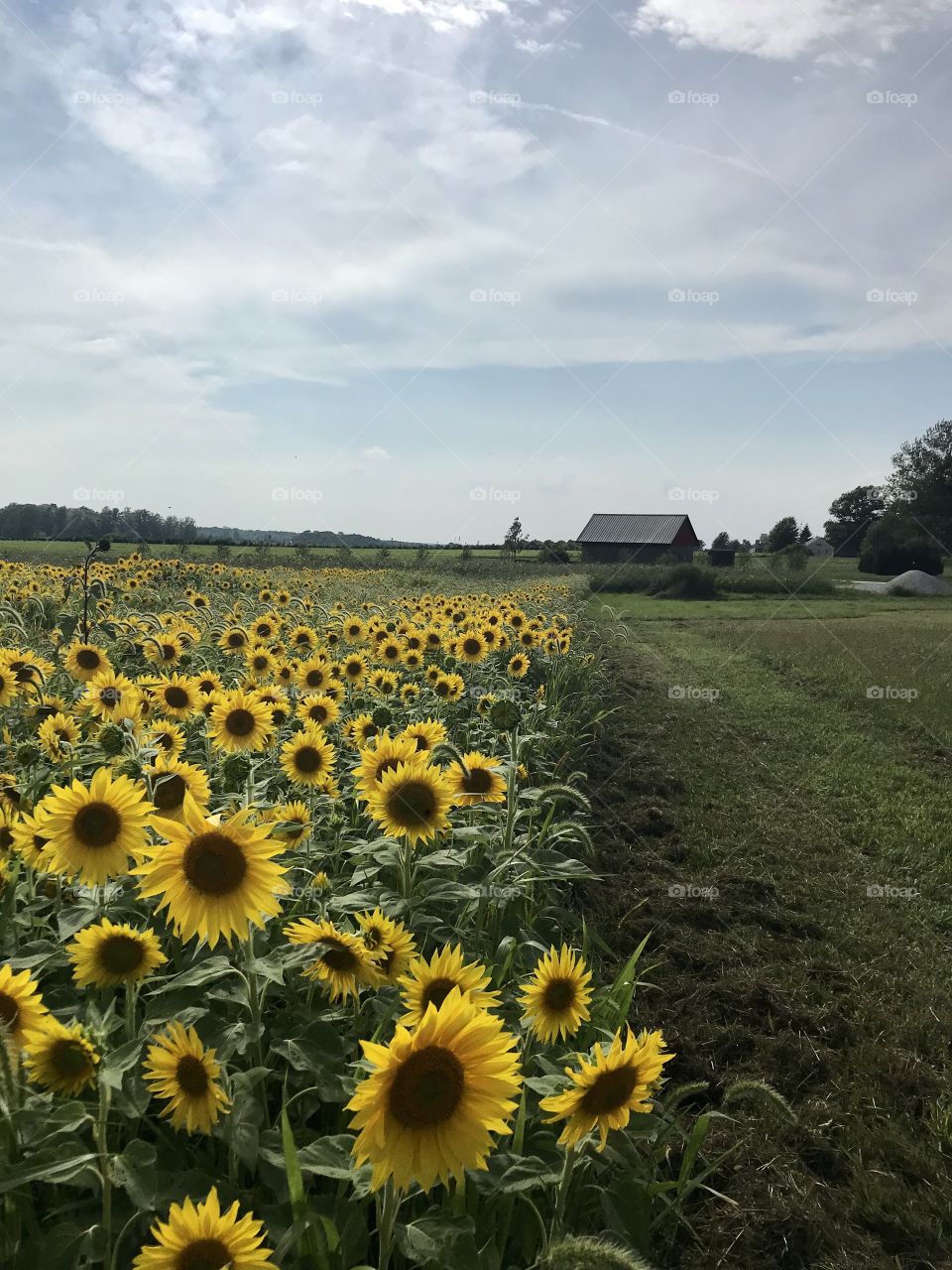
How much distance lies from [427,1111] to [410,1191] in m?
0.73

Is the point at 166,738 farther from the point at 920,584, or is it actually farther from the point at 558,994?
the point at 920,584

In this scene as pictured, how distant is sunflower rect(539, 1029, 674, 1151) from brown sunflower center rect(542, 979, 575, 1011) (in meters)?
0.37

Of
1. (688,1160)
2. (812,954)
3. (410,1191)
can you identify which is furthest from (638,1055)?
(812,954)

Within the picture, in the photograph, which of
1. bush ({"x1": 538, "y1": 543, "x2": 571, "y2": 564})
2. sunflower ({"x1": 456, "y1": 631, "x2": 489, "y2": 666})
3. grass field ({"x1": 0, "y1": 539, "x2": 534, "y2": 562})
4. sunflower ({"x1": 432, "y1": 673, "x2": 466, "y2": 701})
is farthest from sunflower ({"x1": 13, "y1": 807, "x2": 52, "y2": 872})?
bush ({"x1": 538, "y1": 543, "x2": 571, "y2": 564})

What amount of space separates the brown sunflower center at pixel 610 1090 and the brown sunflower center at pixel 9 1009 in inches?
43.0

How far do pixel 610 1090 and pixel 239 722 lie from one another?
8.08ft

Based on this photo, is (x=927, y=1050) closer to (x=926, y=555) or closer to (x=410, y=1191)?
(x=410, y=1191)

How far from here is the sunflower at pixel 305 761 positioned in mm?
3463

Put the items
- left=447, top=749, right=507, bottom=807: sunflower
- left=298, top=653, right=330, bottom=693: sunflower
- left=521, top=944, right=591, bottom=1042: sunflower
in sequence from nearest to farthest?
left=521, top=944, right=591, bottom=1042: sunflower
left=447, top=749, right=507, bottom=807: sunflower
left=298, top=653, right=330, bottom=693: sunflower

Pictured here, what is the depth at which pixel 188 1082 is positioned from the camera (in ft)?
5.63

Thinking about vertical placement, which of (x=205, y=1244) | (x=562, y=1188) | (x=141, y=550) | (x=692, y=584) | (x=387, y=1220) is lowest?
(x=562, y=1188)

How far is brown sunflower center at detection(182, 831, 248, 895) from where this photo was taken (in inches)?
70.4

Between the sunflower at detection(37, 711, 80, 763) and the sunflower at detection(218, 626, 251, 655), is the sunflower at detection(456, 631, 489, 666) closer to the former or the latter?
the sunflower at detection(218, 626, 251, 655)

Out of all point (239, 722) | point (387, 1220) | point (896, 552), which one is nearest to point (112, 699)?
point (239, 722)
